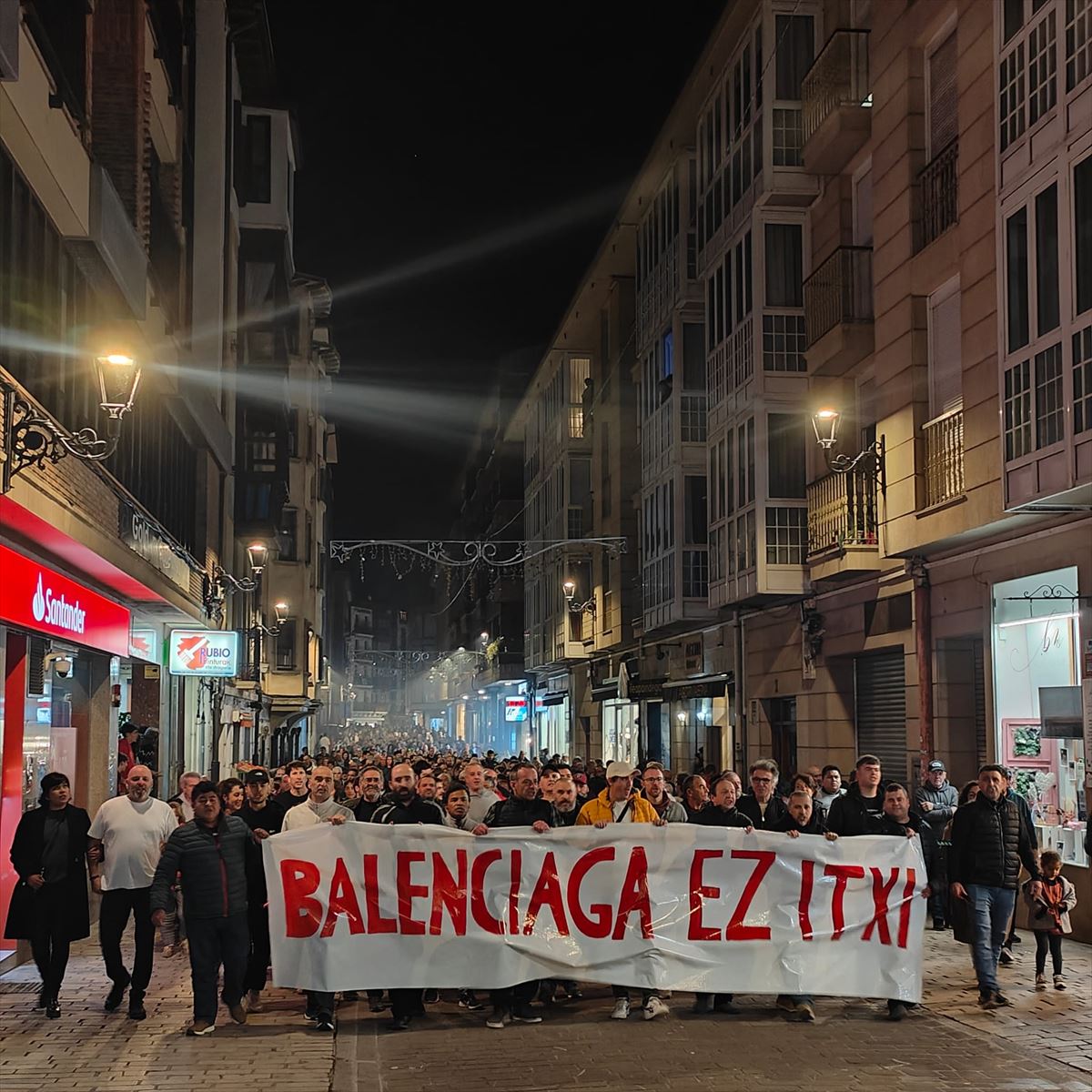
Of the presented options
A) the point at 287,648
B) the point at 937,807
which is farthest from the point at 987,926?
the point at 287,648

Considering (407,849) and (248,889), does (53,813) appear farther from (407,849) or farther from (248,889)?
(407,849)

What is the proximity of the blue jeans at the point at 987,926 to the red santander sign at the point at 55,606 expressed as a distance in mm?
8116

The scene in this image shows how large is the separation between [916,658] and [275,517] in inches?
1112

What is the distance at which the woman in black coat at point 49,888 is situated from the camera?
11.4 metres

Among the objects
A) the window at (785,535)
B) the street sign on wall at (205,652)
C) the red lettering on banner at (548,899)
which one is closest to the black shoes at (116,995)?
the red lettering on banner at (548,899)

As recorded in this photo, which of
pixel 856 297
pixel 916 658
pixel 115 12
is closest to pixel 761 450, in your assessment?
pixel 856 297

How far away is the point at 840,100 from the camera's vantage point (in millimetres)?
21891

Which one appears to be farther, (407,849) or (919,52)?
(919,52)

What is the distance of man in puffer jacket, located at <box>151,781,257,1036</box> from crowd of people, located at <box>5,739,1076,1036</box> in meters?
0.01

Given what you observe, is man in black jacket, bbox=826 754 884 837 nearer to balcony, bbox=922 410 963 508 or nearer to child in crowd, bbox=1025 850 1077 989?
child in crowd, bbox=1025 850 1077 989

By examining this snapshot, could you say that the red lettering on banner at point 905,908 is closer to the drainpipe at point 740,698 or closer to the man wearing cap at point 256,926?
the man wearing cap at point 256,926

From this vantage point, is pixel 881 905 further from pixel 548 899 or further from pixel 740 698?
pixel 740 698

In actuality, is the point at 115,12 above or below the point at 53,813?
above

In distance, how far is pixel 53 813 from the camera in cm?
1174
